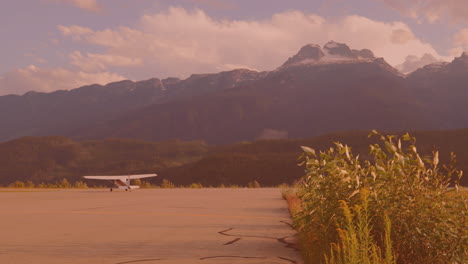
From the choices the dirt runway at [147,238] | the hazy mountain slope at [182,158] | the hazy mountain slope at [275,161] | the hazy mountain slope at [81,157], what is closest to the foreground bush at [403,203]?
the dirt runway at [147,238]

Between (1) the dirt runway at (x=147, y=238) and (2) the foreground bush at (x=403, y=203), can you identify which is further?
(1) the dirt runway at (x=147, y=238)

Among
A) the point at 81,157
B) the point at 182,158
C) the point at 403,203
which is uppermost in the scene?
the point at 403,203

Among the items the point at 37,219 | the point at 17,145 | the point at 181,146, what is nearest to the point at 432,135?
the point at 181,146

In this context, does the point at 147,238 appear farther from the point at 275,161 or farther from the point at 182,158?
the point at 182,158

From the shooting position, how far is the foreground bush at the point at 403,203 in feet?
19.3

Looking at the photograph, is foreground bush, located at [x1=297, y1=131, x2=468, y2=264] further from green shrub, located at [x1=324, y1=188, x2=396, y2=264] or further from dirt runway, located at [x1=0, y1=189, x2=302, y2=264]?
dirt runway, located at [x1=0, y1=189, x2=302, y2=264]

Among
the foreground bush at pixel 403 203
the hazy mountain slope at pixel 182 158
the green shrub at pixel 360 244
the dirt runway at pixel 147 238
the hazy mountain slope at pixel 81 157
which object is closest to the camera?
the green shrub at pixel 360 244

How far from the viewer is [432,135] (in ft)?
321

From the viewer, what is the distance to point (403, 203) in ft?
20.9

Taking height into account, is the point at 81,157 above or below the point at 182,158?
above

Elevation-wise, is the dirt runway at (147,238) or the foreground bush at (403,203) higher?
the foreground bush at (403,203)

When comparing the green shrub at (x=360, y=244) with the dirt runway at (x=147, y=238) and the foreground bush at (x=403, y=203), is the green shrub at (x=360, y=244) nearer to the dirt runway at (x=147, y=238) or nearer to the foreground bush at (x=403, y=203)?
the foreground bush at (x=403, y=203)

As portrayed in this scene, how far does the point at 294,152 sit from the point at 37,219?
279 feet

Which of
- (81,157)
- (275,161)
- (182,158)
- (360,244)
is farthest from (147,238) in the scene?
(81,157)
